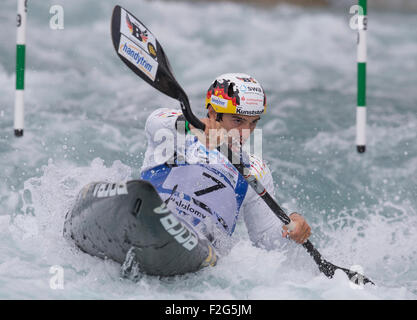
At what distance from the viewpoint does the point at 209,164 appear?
3.48 metres

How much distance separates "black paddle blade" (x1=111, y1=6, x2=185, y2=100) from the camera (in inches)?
125

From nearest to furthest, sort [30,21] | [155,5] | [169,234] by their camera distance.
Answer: [169,234] < [30,21] < [155,5]

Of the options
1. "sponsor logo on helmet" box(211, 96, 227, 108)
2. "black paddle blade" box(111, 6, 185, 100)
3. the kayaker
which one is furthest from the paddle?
"sponsor logo on helmet" box(211, 96, 227, 108)

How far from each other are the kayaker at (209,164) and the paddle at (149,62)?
12 centimetres

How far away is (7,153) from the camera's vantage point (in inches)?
237

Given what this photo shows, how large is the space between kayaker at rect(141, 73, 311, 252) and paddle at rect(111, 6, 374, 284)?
0.41 feet

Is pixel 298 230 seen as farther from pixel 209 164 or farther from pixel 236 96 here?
pixel 236 96

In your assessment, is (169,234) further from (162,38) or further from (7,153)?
(162,38)

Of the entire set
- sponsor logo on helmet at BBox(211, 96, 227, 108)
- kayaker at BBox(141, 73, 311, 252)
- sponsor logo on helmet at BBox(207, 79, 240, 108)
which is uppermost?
sponsor logo on helmet at BBox(207, 79, 240, 108)

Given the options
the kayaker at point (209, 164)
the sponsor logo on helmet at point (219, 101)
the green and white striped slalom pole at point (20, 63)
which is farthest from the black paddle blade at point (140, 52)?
the green and white striped slalom pole at point (20, 63)

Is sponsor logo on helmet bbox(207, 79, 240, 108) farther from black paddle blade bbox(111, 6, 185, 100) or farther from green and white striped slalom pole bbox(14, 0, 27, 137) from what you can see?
green and white striped slalom pole bbox(14, 0, 27, 137)

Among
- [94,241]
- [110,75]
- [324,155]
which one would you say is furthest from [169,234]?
[110,75]

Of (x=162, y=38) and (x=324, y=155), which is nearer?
(x=324, y=155)
